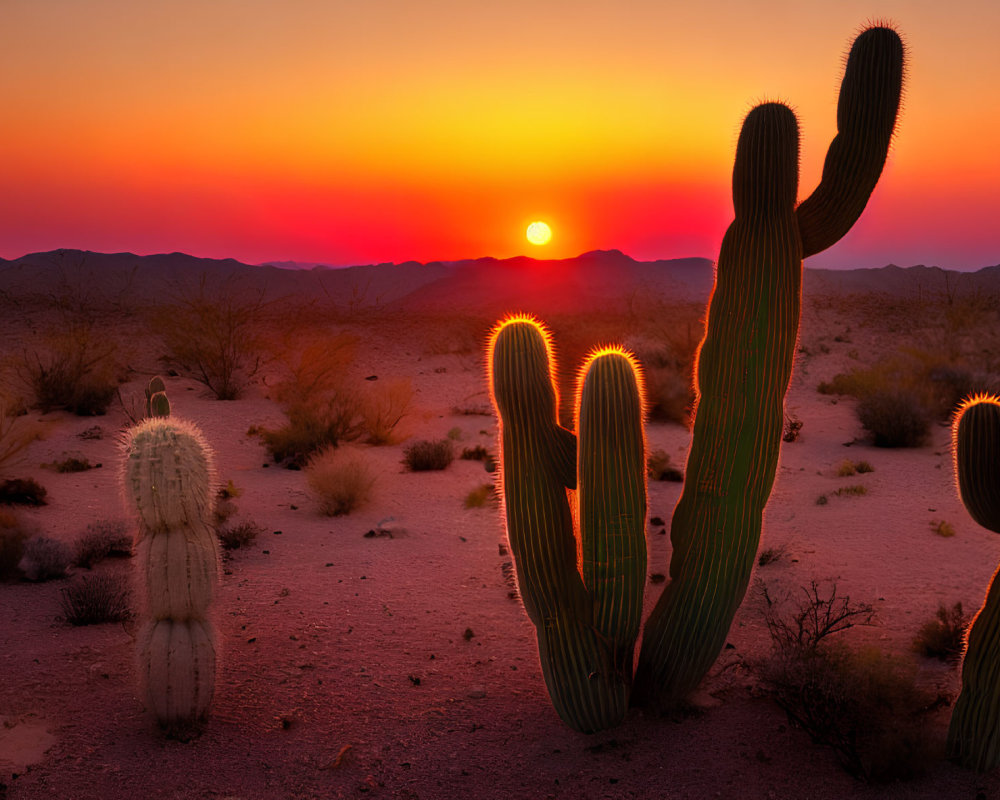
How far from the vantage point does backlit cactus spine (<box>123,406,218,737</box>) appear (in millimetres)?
4652

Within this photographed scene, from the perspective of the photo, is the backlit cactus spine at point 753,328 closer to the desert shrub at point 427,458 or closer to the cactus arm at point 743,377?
the cactus arm at point 743,377

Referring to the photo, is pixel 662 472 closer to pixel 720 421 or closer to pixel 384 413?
pixel 384 413

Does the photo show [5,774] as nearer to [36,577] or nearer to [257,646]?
[257,646]

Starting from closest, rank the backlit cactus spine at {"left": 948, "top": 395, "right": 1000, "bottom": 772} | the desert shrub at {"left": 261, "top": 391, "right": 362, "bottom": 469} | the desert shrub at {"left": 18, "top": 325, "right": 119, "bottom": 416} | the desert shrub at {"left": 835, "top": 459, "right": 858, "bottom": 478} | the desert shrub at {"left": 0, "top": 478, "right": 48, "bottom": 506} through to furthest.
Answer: the backlit cactus spine at {"left": 948, "top": 395, "right": 1000, "bottom": 772} → the desert shrub at {"left": 0, "top": 478, "right": 48, "bottom": 506} → the desert shrub at {"left": 835, "top": 459, "right": 858, "bottom": 478} → the desert shrub at {"left": 261, "top": 391, "right": 362, "bottom": 469} → the desert shrub at {"left": 18, "top": 325, "right": 119, "bottom": 416}

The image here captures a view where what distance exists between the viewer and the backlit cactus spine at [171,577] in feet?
15.3

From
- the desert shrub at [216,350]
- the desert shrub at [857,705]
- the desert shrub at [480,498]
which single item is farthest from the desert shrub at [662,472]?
the desert shrub at [216,350]

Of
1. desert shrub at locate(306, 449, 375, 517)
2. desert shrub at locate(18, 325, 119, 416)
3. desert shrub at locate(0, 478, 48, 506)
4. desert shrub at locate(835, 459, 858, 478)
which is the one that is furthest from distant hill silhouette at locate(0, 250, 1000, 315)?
desert shrub at locate(0, 478, 48, 506)

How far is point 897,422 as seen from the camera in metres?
13.7

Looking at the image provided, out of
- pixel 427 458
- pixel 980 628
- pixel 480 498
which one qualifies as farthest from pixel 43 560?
pixel 980 628

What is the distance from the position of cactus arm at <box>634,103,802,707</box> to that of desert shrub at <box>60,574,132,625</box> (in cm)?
474

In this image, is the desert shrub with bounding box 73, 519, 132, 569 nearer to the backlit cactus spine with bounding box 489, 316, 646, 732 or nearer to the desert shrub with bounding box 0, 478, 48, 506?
the desert shrub with bounding box 0, 478, 48, 506

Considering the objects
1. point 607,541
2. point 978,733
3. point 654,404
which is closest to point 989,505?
point 978,733

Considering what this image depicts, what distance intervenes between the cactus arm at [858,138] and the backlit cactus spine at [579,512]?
1.53 metres

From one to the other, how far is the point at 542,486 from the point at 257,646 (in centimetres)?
304
